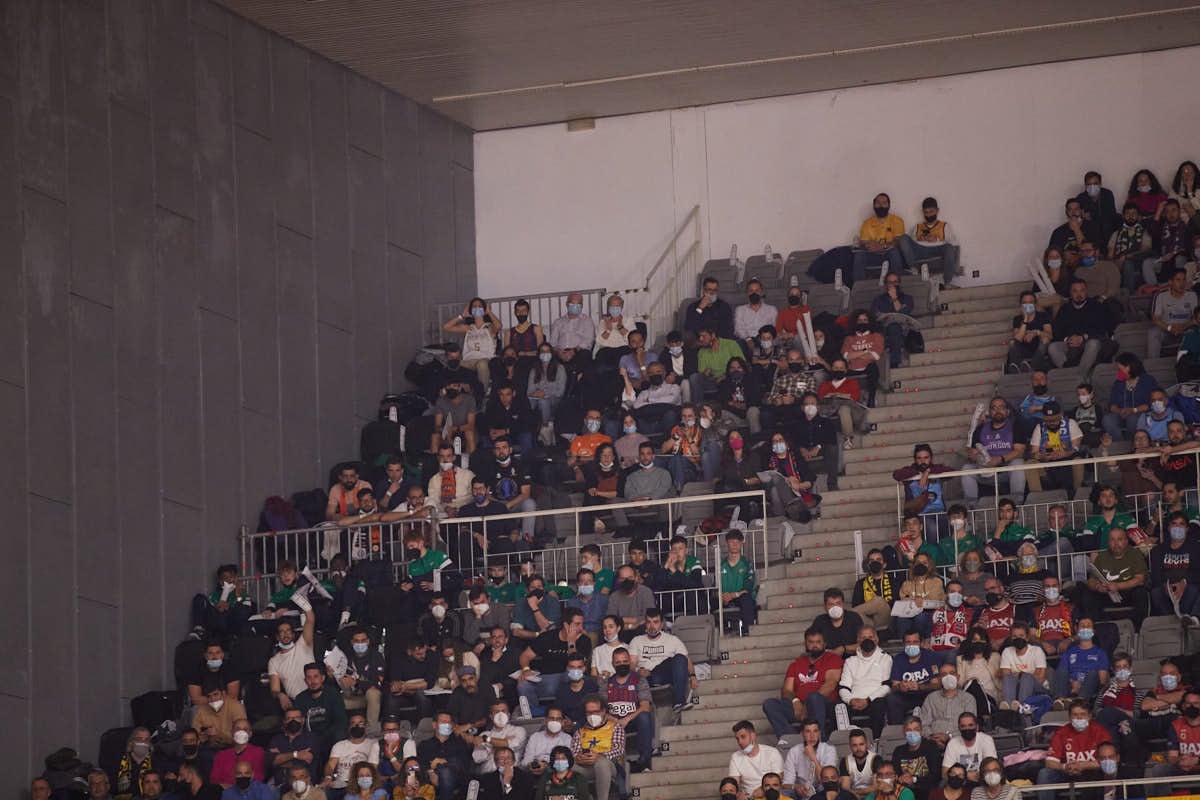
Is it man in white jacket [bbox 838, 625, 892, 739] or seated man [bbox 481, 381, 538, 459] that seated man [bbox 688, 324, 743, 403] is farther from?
man in white jacket [bbox 838, 625, 892, 739]

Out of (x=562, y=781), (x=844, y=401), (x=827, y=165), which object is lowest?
(x=562, y=781)

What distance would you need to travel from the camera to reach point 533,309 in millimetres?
25531

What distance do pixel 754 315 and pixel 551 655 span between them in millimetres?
6283

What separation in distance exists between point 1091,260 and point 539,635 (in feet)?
25.8

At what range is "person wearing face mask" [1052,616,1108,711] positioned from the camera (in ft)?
55.1

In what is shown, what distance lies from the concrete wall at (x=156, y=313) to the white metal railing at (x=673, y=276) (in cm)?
311

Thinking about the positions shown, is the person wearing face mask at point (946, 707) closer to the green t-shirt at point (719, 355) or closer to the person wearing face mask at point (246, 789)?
the person wearing face mask at point (246, 789)

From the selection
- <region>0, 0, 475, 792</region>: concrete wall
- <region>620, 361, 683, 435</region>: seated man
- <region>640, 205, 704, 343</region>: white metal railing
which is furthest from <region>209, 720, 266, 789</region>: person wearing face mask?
<region>640, 205, 704, 343</region>: white metal railing

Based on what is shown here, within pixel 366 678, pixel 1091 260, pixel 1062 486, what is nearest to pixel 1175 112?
pixel 1091 260

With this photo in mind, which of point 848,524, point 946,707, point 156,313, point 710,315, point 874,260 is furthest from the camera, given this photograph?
point 874,260

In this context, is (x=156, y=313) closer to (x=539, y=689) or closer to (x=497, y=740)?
(x=539, y=689)

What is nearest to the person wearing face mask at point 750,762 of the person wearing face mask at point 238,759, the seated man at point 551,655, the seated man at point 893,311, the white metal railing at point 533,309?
the seated man at point 551,655

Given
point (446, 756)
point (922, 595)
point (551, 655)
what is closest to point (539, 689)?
point (551, 655)

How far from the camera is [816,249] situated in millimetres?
24766
